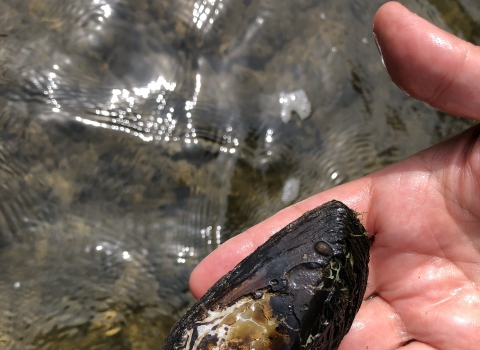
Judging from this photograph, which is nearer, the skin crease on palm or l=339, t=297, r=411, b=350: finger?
the skin crease on palm

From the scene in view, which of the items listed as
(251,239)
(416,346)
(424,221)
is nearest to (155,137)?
(251,239)

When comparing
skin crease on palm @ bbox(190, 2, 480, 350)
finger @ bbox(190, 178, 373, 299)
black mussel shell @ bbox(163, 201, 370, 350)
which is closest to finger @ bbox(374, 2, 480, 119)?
skin crease on palm @ bbox(190, 2, 480, 350)

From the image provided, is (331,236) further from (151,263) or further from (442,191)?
(151,263)

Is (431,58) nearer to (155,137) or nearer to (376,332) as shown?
(376,332)

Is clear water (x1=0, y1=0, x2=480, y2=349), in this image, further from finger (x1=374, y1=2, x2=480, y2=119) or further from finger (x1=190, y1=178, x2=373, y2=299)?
finger (x1=374, y1=2, x2=480, y2=119)

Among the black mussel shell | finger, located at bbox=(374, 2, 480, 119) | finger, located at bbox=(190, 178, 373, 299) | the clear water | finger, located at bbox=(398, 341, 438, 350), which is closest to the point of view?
the black mussel shell

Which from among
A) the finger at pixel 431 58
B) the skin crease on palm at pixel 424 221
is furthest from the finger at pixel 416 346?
the finger at pixel 431 58

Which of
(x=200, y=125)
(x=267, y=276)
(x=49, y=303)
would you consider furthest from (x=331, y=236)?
(x=49, y=303)

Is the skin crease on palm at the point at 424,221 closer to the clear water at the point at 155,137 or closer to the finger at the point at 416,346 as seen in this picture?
the finger at the point at 416,346
